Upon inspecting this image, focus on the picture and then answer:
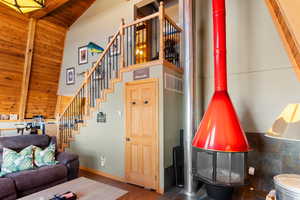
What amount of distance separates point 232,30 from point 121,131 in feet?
10.1

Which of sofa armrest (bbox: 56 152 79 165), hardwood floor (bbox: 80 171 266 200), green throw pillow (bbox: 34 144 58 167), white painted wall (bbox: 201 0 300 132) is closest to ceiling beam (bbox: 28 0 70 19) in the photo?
green throw pillow (bbox: 34 144 58 167)

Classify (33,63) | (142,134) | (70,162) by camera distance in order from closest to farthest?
(70,162) < (142,134) < (33,63)

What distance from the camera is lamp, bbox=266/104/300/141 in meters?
1.14

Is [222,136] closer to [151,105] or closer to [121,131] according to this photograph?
[151,105]

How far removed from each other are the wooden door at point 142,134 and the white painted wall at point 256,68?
5.35 feet

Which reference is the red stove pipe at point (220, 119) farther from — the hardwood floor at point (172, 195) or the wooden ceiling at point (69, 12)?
the wooden ceiling at point (69, 12)

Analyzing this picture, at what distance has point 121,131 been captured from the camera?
3721 mm

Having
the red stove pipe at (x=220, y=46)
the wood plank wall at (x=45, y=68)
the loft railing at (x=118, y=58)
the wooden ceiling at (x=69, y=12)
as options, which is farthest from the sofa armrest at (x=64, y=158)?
the wooden ceiling at (x=69, y=12)

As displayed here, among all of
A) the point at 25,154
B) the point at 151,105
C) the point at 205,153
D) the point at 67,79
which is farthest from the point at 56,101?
the point at 205,153

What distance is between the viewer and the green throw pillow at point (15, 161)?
2747 millimetres

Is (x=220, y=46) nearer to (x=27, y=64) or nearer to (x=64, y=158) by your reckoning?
(x=64, y=158)

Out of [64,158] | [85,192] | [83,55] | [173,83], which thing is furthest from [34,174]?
[83,55]

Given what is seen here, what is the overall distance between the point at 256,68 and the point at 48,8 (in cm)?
573

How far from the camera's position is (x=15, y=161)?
2.82 meters
